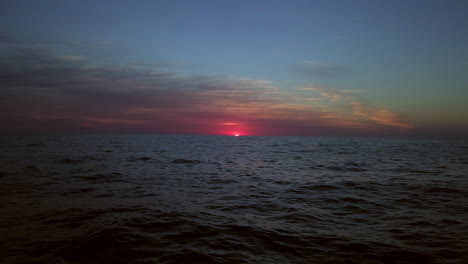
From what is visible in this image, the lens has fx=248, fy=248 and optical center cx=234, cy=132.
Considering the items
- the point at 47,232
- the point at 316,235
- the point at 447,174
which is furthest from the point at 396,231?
the point at 447,174

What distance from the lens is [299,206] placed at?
933 cm

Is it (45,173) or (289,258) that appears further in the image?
(45,173)

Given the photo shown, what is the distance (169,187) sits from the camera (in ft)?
40.3

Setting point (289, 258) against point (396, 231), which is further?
point (396, 231)

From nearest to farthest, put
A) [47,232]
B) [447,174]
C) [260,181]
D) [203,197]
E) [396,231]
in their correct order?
[47,232], [396,231], [203,197], [260,181], [447,174]

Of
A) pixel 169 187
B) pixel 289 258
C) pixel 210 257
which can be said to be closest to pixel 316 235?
pixel 289 258

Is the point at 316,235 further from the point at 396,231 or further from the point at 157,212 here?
the point at 157,212

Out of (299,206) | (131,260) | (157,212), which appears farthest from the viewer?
(299,206)

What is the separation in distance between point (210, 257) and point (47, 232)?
4330 mm

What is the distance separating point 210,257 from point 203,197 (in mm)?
5422

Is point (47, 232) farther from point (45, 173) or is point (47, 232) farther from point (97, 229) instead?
point (45, 173)

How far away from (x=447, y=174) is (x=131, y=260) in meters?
20.5

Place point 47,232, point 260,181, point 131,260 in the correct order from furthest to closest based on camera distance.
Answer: point 260,181, point 47,232, point 131,260

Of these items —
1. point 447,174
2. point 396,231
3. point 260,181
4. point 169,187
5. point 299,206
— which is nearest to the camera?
point 396,231
